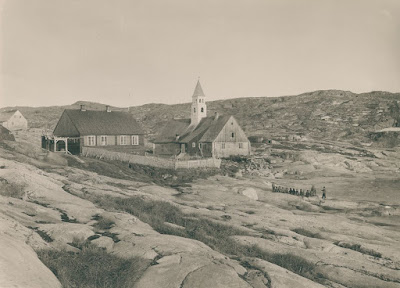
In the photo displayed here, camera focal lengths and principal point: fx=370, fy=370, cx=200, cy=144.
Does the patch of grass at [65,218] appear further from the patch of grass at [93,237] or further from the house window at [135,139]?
the house window at [135,139]

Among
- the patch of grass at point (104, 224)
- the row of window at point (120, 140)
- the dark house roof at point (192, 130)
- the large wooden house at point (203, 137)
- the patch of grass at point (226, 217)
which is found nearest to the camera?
the patch of grass at point (104, 224)

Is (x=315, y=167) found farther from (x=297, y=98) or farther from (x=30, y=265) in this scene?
(x=297, y=98)

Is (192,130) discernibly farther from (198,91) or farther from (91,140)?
(91,140)

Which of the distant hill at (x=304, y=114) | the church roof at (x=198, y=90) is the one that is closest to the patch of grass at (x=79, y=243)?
the church roof at (x=198, y=90)

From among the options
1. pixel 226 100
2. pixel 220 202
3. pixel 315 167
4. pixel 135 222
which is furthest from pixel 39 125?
pixel 135 222

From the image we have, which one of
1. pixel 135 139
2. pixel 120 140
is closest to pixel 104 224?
pixel 120 140
